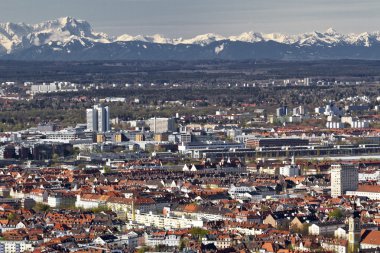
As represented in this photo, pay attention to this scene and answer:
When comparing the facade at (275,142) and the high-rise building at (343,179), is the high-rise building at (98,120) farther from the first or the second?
the high-rise building at (343,179)

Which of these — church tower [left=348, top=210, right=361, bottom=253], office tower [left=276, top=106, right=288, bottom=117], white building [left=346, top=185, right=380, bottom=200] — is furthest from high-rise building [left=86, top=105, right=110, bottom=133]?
church tower [left=348, top=210, right=361, bottom=253]

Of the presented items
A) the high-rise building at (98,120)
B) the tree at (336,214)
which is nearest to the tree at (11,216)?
the tree at (336,214)

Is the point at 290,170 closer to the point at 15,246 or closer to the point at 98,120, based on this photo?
the point at 15,246

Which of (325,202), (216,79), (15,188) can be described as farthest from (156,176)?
(216,79)

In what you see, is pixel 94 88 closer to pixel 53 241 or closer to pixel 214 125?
pixel 214 125

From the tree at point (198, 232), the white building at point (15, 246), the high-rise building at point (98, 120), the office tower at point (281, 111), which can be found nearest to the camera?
the white building at point (15, 246)

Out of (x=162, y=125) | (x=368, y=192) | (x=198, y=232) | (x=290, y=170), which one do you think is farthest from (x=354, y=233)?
(x=162, y=125)

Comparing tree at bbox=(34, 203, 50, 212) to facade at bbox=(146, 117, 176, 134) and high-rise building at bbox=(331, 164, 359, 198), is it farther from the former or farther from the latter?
facade at bbox=(146, 117, 176, 134)
